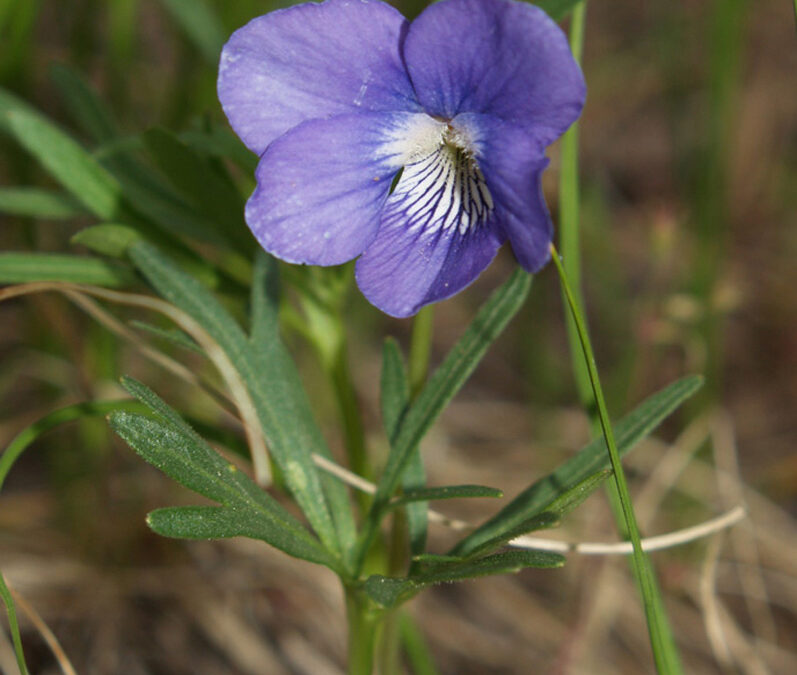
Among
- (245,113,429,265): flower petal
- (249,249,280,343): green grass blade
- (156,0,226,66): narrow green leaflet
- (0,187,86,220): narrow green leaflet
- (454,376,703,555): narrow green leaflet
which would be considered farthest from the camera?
(156,0,226,66): narrow green leaflet

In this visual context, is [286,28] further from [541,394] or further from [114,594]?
[541,394]

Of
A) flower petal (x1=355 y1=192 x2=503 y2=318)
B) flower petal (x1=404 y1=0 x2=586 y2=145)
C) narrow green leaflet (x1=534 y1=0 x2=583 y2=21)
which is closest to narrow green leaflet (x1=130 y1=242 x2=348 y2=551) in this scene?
flower petal (x1=355 y1=192 x2=503 y2=318)

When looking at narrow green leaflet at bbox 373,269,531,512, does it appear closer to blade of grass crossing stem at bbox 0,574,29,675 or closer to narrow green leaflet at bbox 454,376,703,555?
narrow green leaflet at bbox 454,376,703,555

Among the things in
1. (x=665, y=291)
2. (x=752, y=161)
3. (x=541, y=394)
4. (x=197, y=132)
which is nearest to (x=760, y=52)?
(x=752, y=161)

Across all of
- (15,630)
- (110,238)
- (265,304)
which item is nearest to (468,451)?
(265,304)

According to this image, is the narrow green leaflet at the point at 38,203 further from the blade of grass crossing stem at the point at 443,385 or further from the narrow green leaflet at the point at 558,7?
the narrow green leaflet at the point at 558,7

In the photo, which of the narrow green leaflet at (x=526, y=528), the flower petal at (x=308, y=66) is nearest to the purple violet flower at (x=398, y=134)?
the flower petal at (x=308, y=66)
